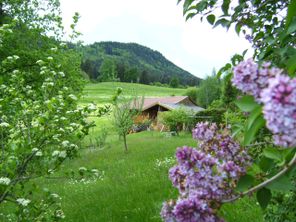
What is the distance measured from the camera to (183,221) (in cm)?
141

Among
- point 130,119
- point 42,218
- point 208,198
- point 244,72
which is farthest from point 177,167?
point 130,119

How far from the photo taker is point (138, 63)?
548ft

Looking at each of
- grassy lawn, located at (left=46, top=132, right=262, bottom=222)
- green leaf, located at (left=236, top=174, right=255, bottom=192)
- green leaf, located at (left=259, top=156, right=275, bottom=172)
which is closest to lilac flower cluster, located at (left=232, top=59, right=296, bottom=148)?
green leaf, located at (left=236, top=174, right=255, bottom=192)

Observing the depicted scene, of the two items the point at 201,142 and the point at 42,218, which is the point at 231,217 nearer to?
the point at 42,218

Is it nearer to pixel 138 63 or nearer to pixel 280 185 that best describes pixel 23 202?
pixel 280 185

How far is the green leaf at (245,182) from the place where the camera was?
1470 mm

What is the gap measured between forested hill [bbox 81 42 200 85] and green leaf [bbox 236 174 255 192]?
353 feet

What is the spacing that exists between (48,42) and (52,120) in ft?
44.9

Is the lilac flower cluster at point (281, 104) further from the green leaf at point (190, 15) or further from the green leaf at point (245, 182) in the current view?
the green leaf at point (190, 15)

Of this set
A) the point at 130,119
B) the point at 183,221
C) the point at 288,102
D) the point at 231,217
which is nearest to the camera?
the point at 288,102

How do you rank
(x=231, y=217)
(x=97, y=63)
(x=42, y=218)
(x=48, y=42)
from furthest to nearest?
(x=97, y=63), (x=48, y=42), (x=231, y=217), (x=42, y=218)

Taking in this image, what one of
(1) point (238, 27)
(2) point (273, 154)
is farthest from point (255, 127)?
(1) point (238, 27)

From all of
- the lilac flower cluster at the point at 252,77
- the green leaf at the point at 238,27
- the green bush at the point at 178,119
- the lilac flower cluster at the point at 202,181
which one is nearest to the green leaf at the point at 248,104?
the lilac flower cluster at the point at 252,77

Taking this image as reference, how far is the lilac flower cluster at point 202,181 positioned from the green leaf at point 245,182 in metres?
0.03
